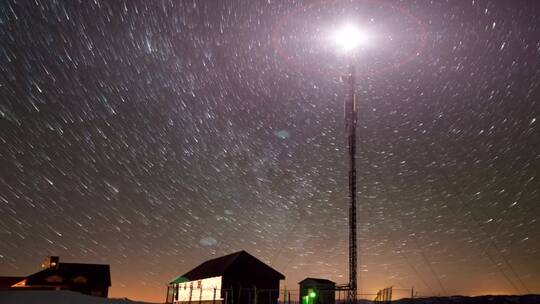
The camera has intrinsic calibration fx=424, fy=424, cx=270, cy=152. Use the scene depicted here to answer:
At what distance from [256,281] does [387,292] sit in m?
11.1

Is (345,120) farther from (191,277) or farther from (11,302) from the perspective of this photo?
(11,302)

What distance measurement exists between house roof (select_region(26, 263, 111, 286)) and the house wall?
16.2 m

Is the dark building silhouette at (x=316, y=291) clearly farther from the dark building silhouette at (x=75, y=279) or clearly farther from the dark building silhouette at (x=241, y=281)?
the dark building silhouette at (x=75, y=279)

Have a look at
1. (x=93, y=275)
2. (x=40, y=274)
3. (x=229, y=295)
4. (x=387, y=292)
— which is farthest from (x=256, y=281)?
(x=40, y=274)

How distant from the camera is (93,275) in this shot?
5978cm

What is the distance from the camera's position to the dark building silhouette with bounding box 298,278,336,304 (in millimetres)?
42969

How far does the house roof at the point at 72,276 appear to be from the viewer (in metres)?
57.4

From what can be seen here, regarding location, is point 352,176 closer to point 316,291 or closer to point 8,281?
point 316,291

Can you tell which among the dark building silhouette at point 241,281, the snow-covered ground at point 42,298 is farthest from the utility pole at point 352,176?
the snow-covered ground at point 42,298

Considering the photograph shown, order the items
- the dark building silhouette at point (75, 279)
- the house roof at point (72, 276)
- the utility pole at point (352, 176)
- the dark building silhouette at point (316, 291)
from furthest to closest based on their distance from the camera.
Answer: the house roof at point (72, 276), the dark building silhouette at point (75, 279), the utility pole at point (352, 176), the dark building silhouette at point (316, 291)

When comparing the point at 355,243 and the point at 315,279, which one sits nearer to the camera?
the point at 315,279

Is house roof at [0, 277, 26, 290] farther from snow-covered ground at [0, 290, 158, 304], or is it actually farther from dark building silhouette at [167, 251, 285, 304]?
snow-covered ground at [0, 290, 158, 304]

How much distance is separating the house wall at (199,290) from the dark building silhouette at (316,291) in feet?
34.7

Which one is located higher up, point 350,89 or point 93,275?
point 350,89
